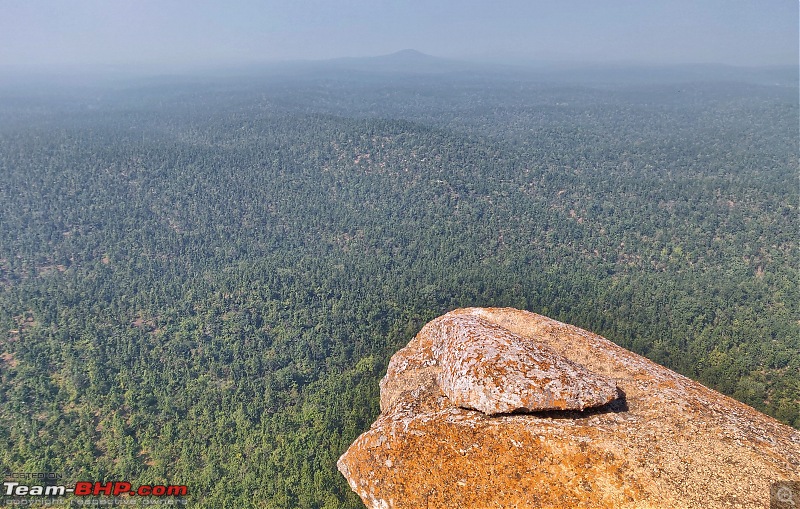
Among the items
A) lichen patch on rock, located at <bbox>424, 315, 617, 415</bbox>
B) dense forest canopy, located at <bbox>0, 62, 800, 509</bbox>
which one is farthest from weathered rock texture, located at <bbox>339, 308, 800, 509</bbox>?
dense forest canopy, located at <bbox>0, 62, 800, 509</bbox>

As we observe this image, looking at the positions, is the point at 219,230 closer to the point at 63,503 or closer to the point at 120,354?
the point at 120,354

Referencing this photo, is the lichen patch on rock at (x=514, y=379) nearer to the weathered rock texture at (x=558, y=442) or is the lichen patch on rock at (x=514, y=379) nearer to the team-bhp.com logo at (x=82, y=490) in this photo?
the weathered rock texture at (x=558, y=442)

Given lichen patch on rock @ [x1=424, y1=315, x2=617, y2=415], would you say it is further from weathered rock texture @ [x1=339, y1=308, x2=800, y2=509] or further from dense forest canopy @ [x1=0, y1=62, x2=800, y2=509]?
dense forest canopy @ [x1=0, y1=62, x2=800, y2=509]

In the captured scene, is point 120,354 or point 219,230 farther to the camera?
point 219,230

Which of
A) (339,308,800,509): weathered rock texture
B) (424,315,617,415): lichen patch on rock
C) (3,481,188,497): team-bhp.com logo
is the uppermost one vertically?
(424,315,617,415): lichen patch on rock

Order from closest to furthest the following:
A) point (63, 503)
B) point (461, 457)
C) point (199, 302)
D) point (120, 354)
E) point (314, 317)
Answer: point (461, 457) < point (63, 503) < point (120, 354) < point (314, 317) < point (199, 302)

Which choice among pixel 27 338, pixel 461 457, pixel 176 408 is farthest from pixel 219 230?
pixel 461 457

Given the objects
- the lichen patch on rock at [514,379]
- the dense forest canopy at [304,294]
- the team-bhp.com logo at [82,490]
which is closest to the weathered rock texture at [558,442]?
the lichen patch on rock at [514,379]
